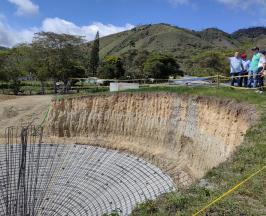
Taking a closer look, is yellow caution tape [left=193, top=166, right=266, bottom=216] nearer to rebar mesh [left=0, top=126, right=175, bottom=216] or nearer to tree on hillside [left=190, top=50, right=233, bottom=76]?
rebar mesh [left=0, top=126, right=175, bottom=216]

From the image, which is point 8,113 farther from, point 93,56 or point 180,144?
point 93,56

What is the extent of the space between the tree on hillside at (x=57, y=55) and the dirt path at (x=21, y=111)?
10.3 metres

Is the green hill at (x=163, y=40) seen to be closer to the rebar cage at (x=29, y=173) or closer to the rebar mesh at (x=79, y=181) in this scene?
the rebar cage at (x=29, y=173)

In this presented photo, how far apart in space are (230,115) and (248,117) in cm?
244

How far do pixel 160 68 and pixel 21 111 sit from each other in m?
27.7

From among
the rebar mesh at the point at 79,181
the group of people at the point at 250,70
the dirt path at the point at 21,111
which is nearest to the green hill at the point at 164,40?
the dirt path at the point at 21,111

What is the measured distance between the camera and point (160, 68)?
191 feet

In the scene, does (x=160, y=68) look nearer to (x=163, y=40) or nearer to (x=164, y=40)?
(x=164, y=40)

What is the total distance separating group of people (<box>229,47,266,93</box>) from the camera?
1958cm

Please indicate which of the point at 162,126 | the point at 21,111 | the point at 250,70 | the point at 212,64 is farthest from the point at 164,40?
the point at 250,70

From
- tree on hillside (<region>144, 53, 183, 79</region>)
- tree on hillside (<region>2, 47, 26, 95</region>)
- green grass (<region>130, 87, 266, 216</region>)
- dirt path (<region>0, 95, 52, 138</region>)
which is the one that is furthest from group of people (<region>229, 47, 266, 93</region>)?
tree on hillside (<region>144, 53, 183, 79</region>)

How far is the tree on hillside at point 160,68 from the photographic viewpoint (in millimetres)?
57562

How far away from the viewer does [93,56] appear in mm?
80875

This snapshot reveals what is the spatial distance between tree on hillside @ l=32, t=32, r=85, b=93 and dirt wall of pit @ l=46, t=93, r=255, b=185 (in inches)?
593
